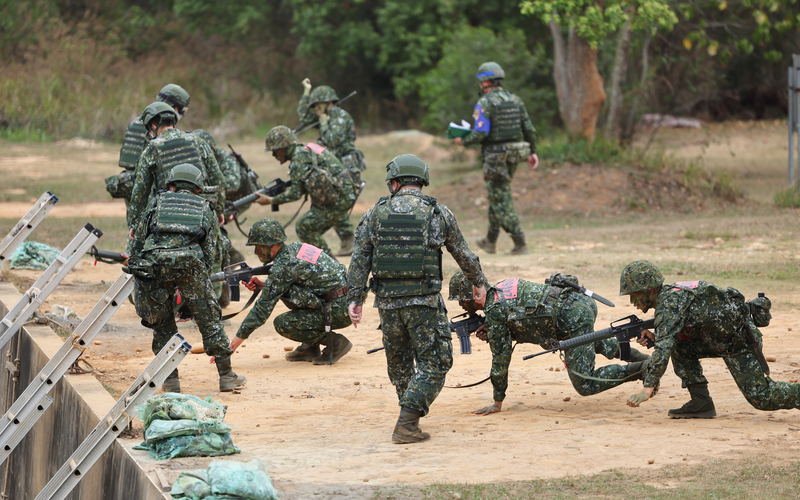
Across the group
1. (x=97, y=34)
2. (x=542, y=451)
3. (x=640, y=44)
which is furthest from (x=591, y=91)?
(x=97, y=34)

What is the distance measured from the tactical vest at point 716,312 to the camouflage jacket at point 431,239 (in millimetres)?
1271

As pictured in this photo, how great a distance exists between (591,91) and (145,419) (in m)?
14.4

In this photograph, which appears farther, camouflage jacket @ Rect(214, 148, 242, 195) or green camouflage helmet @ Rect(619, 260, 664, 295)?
camouflage jacket @ Rect(214, 148, 242, 195)

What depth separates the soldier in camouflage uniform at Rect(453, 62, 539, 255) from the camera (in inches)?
457

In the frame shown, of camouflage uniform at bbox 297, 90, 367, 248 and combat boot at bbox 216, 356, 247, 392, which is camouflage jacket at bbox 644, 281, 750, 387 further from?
camouflage uniform at bbox 297, 90, 367, 248

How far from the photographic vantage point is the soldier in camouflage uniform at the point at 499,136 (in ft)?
38.1

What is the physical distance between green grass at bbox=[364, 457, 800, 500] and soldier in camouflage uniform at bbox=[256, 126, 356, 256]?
5652 millimetres

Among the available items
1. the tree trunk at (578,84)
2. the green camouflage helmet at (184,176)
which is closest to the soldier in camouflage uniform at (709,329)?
the green camouflage helmet at (184,176)

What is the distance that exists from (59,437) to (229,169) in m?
3.76

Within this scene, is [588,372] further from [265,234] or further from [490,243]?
[490,243]

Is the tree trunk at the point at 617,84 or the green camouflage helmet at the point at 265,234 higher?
the tree trunk at the point at 617,84

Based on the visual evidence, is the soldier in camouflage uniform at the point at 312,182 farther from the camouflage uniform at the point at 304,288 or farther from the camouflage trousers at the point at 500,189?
the camouflage uniform at the point at 304,288

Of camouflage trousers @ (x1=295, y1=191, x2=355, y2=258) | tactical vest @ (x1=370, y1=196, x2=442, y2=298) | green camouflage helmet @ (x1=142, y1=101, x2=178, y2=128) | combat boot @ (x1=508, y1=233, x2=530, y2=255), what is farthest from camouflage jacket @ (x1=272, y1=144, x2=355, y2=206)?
tactical vest @ (x1=370, y1=196, x2=442, y2=298)

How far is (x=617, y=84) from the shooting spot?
1875cm
